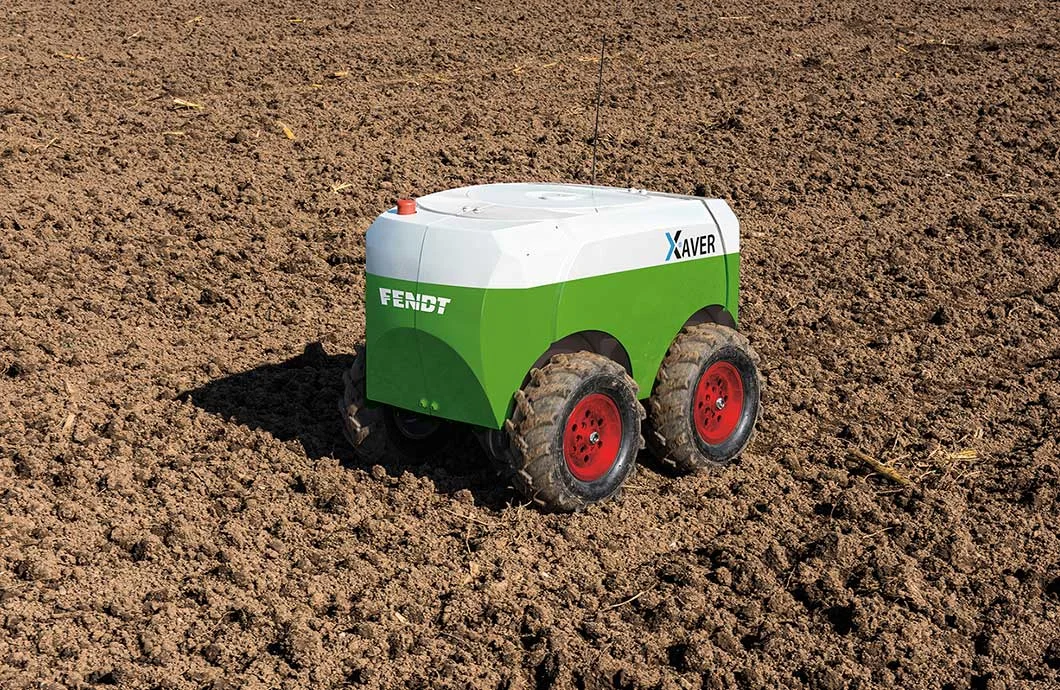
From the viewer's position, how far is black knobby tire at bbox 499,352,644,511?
5.35m

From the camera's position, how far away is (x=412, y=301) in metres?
5.36

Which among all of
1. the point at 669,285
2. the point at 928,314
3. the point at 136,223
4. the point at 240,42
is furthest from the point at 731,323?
the point at 240,42

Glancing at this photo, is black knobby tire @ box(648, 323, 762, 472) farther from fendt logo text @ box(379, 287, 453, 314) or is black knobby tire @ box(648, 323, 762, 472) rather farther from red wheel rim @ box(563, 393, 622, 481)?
fendt logo text @ box(379, 287, 453, 314)

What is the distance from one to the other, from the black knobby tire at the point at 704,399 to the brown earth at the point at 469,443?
0.15 m

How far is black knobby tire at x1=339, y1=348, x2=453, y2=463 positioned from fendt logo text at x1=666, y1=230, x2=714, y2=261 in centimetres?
137

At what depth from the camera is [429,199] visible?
588 centimetres

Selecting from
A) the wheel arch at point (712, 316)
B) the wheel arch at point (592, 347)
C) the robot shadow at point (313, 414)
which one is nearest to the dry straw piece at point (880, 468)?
the wheel arch at point (712, 316)

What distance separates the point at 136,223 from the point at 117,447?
3.26 metres

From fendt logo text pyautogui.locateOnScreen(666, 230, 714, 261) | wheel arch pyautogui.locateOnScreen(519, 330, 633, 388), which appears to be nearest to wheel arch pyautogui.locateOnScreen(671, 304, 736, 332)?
fendt logo text pyautogui.locateOnScreen(666, 230, 714, 261)

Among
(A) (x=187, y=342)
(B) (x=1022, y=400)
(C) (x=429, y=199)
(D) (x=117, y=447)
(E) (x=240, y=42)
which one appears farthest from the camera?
(E) (x=240, y=42)

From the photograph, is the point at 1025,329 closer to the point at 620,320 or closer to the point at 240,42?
the point at 620,320

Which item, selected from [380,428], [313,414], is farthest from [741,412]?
[313,414]

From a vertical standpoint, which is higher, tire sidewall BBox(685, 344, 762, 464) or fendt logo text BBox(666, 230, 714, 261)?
fendt logo text BBox(666, 230, 714, 261)

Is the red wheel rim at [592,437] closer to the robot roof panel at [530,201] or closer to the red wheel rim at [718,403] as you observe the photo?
the red wheel rim at [718,403]
